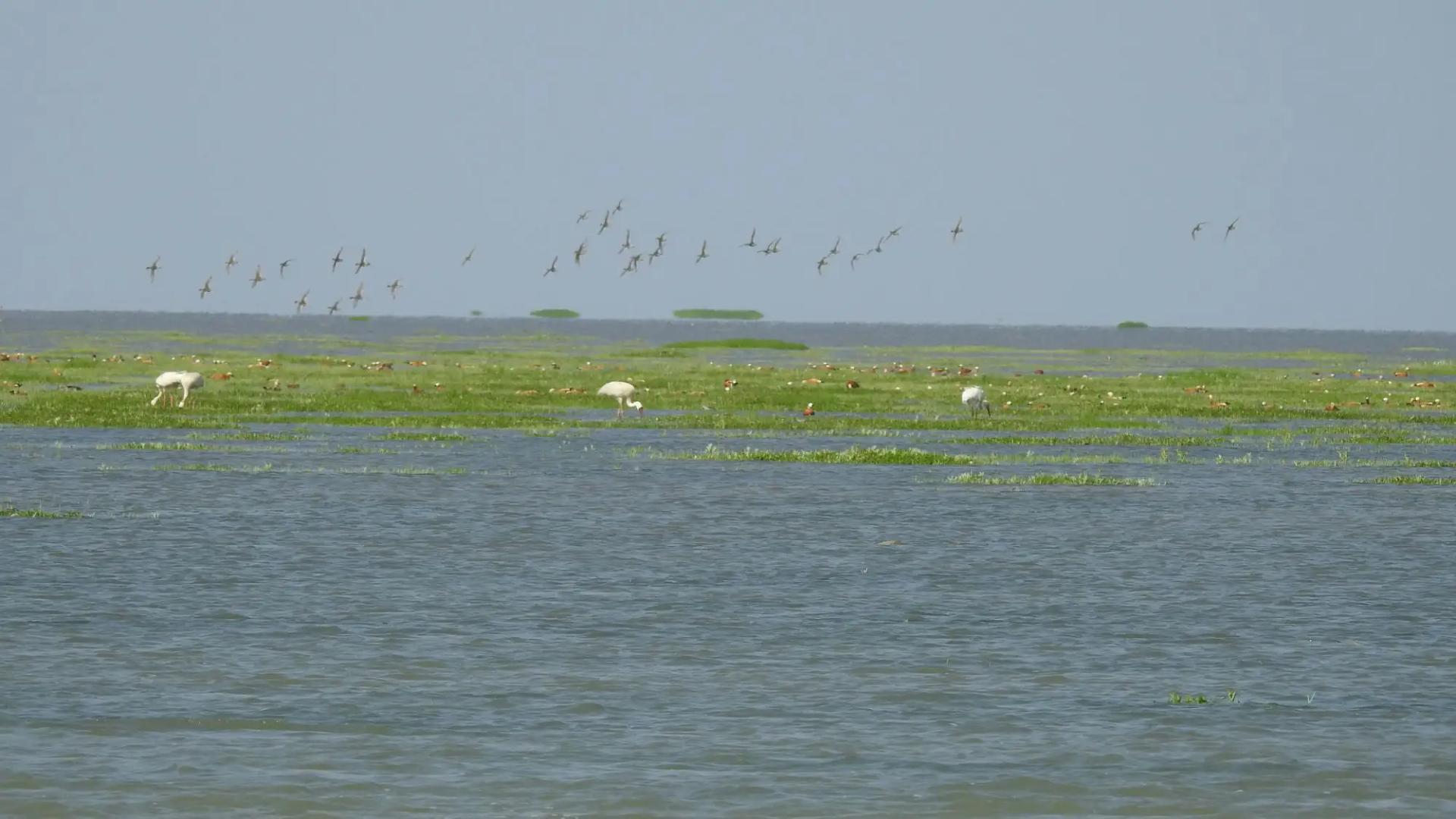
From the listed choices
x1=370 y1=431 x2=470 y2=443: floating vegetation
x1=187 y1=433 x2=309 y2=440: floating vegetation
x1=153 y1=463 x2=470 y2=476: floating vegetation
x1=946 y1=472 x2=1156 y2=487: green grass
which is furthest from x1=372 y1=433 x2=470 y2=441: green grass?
x1=946 y1=472 x2=1156 y2=487: green grass

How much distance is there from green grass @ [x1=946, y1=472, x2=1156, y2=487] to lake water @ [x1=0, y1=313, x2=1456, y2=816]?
6.31 ft

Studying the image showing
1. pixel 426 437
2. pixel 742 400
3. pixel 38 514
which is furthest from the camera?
pixel 742 400

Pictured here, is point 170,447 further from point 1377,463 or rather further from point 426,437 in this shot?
point 1377,463

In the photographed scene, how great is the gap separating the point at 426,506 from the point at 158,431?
16.9 m

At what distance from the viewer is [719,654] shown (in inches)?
722

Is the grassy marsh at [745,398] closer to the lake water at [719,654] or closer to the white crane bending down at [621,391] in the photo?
the white crane bending down at [621,391]

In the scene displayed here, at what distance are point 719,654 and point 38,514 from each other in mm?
14250

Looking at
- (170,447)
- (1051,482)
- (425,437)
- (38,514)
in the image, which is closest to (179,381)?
(425,437)

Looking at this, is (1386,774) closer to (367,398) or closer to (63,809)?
(63,809)

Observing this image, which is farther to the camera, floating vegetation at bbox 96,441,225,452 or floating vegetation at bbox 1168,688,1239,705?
floating vegetation at bbox 96,441,225,452

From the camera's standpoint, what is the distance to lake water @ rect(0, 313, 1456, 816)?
13.5 meters

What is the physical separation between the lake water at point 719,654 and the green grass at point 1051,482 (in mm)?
1922

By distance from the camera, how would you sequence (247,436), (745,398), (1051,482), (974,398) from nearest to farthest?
(1051,482) → (247,436) → (974,398) → (745,398)

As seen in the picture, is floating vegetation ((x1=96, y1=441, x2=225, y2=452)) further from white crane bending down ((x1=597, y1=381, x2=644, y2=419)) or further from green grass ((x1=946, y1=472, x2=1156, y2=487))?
green grass ((x1=946, y1=472, x2=1156, y2=487))
